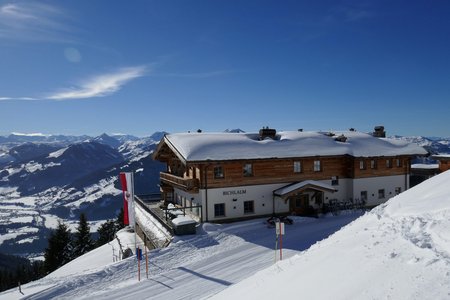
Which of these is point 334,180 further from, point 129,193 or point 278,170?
point 129,193

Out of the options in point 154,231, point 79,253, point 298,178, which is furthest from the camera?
point 79,253

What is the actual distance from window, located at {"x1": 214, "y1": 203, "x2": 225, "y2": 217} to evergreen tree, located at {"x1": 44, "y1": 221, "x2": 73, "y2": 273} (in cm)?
2963

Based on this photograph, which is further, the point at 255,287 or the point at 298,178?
the point at 298,178

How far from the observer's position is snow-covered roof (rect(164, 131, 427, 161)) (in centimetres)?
2722

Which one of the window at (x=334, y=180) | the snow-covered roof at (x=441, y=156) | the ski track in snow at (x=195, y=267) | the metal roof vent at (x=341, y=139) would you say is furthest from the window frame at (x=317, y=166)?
the snow-covered roof at (x=441, y=156)

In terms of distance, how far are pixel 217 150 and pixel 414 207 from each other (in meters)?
18.0

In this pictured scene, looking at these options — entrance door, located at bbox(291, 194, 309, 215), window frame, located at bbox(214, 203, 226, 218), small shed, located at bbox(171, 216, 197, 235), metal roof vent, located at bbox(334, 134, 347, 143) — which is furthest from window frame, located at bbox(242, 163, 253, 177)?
metal roof vent, located at bbox(334, 134, 347, 143)

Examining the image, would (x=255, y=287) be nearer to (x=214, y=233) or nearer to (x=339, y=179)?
(x=214, y=233)

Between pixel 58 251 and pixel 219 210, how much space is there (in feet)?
99.9

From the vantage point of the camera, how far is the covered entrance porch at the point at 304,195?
28016mm

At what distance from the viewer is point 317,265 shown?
894cm

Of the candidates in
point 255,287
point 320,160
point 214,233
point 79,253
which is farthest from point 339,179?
point 79,253

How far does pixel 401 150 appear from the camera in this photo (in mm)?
34562

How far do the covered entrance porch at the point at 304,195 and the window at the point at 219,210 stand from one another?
15.0ft
